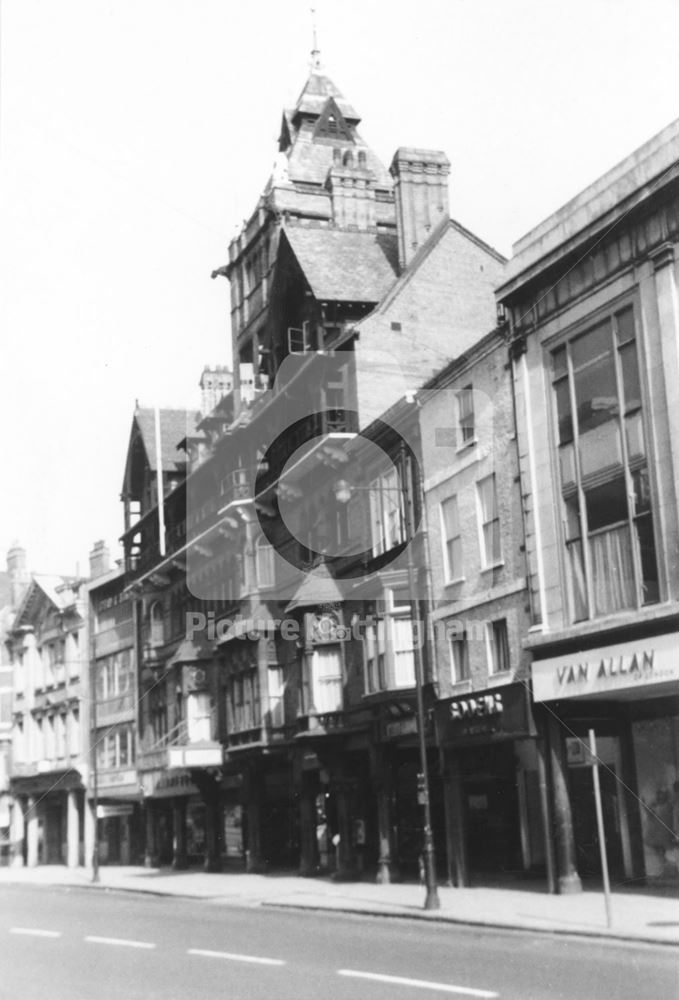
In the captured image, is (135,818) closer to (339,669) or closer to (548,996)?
(339,669)

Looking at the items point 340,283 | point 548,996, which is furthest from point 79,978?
point 340,283

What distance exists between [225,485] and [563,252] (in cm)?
2531

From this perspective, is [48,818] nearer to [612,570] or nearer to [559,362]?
[559,362]

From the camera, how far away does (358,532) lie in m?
38.4

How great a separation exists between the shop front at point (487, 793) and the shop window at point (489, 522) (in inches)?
130

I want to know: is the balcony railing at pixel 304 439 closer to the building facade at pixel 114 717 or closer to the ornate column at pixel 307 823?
the ornate column at pixel 307 823

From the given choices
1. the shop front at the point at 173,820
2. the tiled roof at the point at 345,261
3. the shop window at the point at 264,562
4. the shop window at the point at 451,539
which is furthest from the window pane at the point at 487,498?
the shop front at the point at 173,820

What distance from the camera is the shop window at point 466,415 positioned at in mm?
32125

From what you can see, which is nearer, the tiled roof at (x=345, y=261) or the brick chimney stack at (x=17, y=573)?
the tiled roof at (x=345, y=261)

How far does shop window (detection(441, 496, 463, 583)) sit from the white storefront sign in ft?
17.1

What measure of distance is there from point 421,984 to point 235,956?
14.8 ft

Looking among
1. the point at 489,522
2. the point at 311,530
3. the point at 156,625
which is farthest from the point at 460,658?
the point at 156,625

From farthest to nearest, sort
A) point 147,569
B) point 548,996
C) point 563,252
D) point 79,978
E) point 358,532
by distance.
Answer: point 147,569 < point 358,532 < point 563,252 < point 79,978 < point 548,996

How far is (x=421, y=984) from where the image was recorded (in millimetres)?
15242
